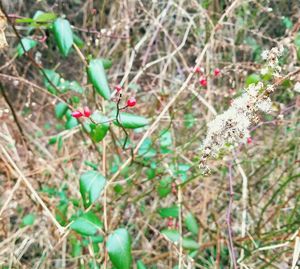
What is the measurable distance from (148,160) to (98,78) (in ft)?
1.13

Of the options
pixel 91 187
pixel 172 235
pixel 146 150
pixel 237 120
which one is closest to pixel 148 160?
pixel 146 150

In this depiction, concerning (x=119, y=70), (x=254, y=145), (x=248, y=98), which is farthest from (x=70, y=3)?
(x=248, y=98)

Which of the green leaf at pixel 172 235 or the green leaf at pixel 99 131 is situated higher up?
the green leaf at pixel 99 131

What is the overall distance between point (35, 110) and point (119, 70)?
0.45 meters

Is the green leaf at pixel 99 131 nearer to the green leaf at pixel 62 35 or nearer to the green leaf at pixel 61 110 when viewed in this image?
the green leaf at pixel 62 35

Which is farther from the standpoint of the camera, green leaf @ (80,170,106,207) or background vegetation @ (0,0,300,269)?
background vegetation @ (0,0,300,269)

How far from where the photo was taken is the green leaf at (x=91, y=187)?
1141mm

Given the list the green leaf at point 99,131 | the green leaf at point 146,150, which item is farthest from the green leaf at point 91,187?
the green leaf at point 146,150

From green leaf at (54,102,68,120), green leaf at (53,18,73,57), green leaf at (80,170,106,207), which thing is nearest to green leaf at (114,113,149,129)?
green leaf at (80,170,106,207)

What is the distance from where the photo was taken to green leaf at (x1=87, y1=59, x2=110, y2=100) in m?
1.18

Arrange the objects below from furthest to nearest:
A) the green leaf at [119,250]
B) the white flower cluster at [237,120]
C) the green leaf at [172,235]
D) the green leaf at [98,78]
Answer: the green leaf at [172,235] → the green leaf at [98,78] → the green leaf at [119,250] → the white flower cluster at [237,120]

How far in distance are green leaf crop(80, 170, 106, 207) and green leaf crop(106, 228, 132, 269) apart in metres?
0.09

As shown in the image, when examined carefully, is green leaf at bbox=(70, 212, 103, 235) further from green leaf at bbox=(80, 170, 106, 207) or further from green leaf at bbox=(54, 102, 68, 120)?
green leaf at bbox=(54, 102, 68, 120)

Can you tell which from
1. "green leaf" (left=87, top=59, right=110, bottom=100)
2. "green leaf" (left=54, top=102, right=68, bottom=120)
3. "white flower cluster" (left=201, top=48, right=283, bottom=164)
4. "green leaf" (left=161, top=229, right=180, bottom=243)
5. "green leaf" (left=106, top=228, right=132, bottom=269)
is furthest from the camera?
"green leaf" (left=54, top=102, right=68, bottom=120)
